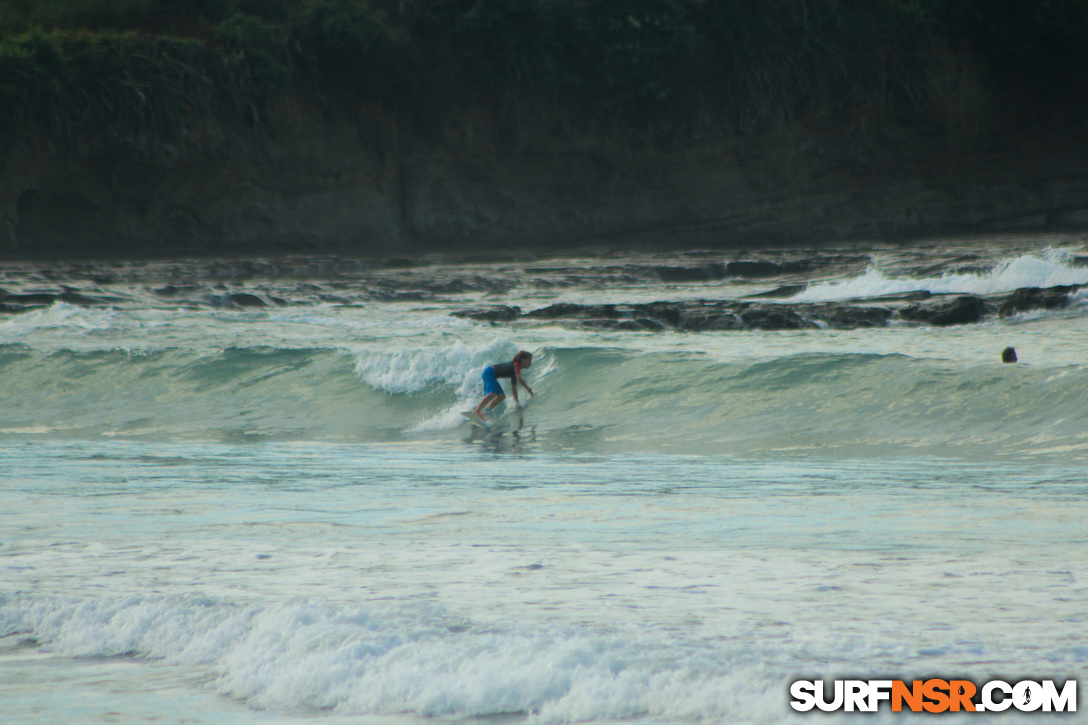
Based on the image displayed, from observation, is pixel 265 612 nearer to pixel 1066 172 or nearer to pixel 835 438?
pixel 835 438

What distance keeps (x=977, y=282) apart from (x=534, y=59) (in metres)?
16.8

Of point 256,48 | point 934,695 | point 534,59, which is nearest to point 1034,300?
point 934,695

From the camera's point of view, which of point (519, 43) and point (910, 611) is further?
point (519, 43)

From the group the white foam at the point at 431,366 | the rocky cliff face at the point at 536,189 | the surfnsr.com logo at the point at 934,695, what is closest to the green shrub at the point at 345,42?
the rocky cliff face at the point at 536,189

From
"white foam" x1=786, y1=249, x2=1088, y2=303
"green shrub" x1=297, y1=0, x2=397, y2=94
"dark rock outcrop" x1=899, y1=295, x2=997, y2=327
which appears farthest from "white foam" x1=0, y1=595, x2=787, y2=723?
"green shrub" x1=297, y1=0, x2=397, y2=94

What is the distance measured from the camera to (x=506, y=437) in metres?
11.1

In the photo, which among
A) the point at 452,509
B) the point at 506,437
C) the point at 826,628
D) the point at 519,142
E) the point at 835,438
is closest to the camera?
the point at 826,628

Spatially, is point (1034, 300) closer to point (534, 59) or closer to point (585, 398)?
point (585, 398)

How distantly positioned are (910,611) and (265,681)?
7.16 feet

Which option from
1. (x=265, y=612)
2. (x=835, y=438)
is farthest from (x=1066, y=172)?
(x=265, y=612)

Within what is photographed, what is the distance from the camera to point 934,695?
300 centimetres

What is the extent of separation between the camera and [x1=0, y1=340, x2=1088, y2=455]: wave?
10.1 m

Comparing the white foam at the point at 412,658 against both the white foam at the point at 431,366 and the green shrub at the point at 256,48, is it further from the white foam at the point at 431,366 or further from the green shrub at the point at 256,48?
the green shrub at the point at 256,48

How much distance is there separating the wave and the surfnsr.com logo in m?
6.30
